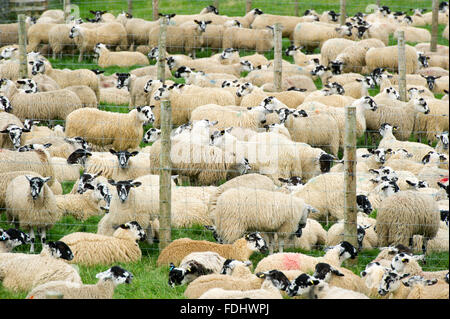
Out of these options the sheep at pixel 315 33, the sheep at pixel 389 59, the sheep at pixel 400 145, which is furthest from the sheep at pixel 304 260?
the sheep at pixel 315 33

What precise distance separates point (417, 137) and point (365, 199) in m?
4.74

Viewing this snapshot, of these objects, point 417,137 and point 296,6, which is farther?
point 296,6

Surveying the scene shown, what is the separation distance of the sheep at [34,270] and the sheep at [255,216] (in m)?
2.03

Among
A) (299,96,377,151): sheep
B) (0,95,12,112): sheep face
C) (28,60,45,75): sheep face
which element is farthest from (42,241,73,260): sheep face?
(28,60,45,75): sheep face

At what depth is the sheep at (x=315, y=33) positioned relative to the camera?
2152cm

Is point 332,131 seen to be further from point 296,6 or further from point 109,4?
point 109,4

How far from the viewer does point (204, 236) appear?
1052 cm

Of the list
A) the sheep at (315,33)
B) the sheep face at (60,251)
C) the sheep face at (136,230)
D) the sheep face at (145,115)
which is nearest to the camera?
the sheep face at (60,251)

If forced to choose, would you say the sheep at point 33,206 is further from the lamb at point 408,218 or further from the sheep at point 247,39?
the sheep at point 247,39

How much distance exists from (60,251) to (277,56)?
8.29 meters

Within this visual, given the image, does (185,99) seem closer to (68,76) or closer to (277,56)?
(277,56)

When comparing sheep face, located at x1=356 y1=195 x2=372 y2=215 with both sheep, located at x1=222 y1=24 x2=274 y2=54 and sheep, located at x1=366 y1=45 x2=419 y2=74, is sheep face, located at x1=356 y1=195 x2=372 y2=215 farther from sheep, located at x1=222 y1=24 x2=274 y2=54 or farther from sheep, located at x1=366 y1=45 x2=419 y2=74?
sheep, located at x1=222 y1=24 x2=274 y2=54

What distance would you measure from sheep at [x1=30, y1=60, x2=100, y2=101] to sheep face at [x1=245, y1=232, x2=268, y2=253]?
320 inches

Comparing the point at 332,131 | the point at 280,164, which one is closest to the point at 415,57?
the point at 332,131
